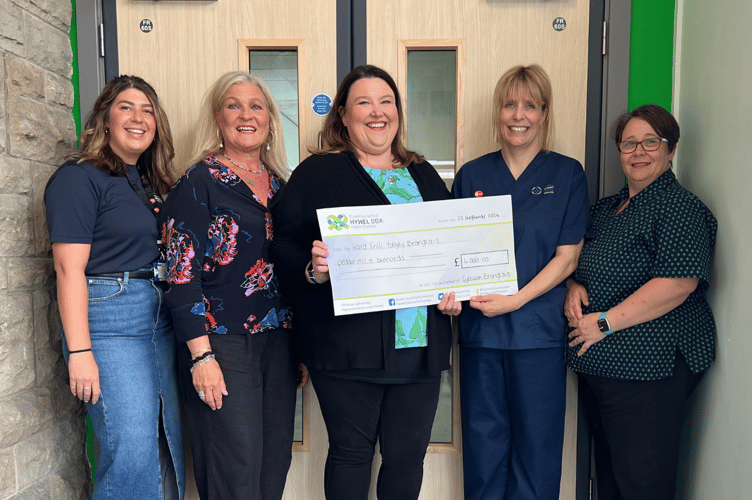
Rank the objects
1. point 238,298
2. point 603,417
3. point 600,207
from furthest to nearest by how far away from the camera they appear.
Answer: point 600,207, point 603,417, point 238,298

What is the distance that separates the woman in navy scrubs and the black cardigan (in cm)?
23

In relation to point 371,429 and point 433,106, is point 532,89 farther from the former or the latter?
point 371,429

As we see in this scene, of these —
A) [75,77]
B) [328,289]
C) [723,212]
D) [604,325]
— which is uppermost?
[75,77]

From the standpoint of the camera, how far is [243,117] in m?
1.53

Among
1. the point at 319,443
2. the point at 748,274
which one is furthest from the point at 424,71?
the point at 319,443

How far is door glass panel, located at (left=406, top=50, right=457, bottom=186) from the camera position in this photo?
1870 millimetres

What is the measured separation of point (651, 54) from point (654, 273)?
0.85 metres

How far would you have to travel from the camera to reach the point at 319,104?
6.12 ft

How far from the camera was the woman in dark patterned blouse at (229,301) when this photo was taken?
4.56 ft

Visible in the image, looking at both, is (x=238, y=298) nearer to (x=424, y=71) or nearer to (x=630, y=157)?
(x=424, y=71)

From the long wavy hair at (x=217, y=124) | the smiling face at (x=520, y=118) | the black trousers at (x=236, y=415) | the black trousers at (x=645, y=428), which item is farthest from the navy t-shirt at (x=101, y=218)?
the black trousers at (x=645, y=428)

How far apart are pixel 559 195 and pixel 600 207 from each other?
21 centimetres

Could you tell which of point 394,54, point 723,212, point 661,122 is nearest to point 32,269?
point 394,54

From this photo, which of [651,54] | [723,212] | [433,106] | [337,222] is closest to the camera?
[337,222]
